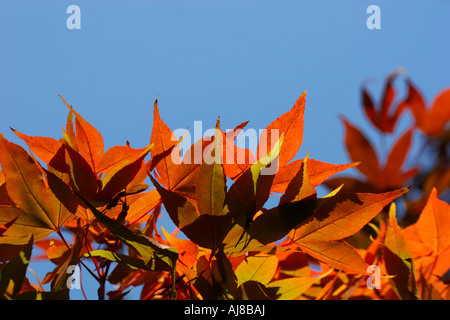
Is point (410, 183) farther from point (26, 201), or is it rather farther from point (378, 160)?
point (26, 201)

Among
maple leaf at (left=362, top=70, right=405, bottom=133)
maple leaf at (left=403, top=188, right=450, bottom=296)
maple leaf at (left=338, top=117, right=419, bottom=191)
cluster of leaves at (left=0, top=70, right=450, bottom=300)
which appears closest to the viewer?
cluster of leaves at (left=0, top=70, right=450, bottom=300)

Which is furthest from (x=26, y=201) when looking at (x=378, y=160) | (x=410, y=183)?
(x=378, y=160)

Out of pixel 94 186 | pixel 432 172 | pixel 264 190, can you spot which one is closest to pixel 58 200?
pixel 94 186

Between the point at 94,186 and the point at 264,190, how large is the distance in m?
0.11

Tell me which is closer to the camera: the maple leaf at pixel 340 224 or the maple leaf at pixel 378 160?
the maple leaf at pixel 340 224

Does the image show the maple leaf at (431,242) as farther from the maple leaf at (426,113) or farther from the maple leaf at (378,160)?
the maple leaf at (426,113)

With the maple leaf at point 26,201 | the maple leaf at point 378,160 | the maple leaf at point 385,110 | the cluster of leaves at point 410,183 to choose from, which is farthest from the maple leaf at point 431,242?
the maple leaf at point 385,110

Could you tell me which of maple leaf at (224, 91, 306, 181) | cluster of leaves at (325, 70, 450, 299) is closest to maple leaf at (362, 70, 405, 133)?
cluster of leaves at (325, 70, 450, 299)

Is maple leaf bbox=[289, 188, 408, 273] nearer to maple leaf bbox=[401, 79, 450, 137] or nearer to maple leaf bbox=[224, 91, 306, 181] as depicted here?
maple leaf bbox=[224, 91, 306, 181]

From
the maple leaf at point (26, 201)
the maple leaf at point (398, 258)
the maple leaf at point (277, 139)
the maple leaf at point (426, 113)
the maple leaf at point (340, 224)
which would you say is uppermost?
the maple leaf at point (426, 113)

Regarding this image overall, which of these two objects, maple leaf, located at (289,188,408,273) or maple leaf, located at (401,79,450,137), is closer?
maple leaf, located at (289,188,408,273)

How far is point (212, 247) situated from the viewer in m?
0.27
